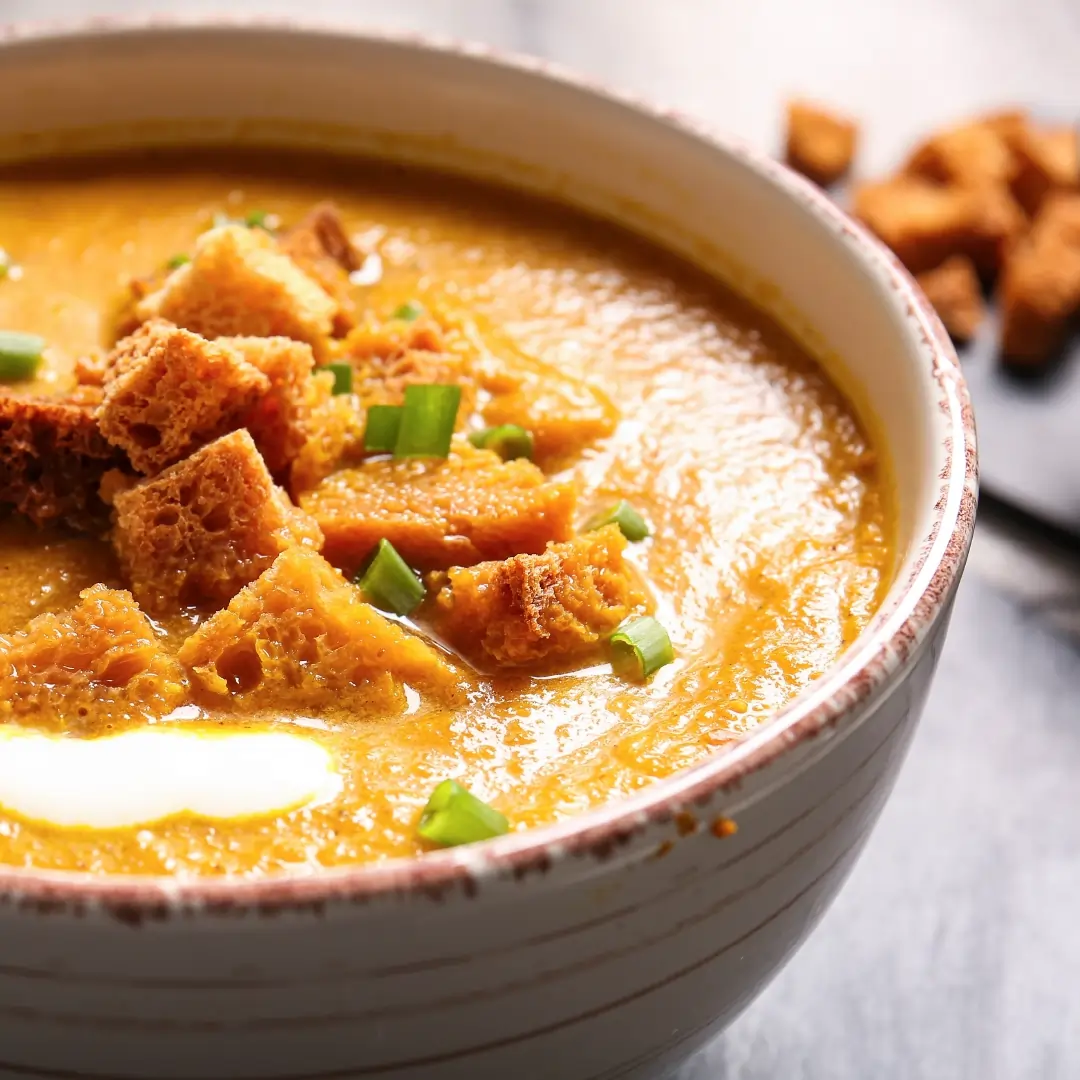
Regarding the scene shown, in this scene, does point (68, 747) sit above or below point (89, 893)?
below

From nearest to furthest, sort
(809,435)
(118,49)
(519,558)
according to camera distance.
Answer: (519,558) < (809,435) < (118,49)

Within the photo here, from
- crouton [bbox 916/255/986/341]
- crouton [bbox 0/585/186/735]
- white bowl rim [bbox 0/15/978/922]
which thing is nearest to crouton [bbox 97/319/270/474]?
crouton [bbox 0/585/186/735]

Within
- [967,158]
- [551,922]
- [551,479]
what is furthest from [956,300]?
[551,922]

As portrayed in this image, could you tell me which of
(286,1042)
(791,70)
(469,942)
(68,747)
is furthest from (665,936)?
(791,70)

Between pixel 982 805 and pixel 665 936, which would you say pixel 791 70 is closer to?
pixel 982 805

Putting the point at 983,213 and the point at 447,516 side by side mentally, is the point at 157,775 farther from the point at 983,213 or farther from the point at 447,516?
the point at 983,213

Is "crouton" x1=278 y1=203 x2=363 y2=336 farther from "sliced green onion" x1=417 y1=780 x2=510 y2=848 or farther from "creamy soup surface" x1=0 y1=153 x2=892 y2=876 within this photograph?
"sliced green onion" x1=417 y1=780 x2=510 y2=848

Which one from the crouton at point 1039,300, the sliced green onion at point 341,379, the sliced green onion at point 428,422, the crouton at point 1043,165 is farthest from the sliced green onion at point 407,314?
the crouton at point 1043,165
